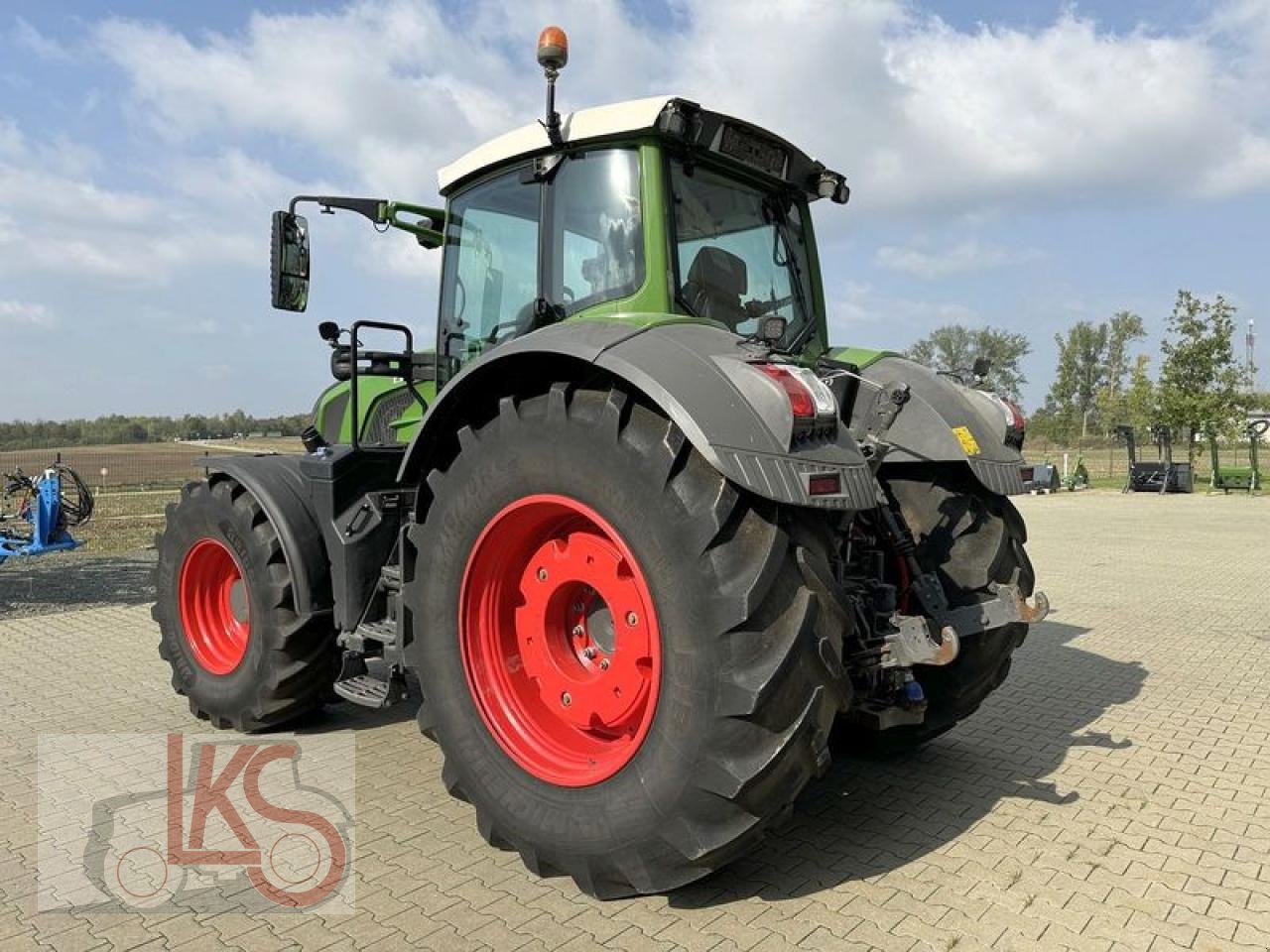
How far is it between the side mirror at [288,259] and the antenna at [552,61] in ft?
4.49

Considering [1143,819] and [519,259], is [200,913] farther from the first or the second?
[1143,819]

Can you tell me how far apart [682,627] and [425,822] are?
1.53m

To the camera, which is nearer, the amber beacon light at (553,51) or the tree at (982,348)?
the amber beacon light at (553,51)

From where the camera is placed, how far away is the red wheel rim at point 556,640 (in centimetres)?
280

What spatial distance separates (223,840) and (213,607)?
1851 mm

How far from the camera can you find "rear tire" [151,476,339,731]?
13.4 ft

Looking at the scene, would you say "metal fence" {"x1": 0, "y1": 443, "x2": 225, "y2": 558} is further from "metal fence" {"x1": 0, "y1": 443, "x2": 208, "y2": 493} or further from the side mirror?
the side mirror

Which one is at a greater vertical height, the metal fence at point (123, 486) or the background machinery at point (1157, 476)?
the background machinery at point (1157, 476)

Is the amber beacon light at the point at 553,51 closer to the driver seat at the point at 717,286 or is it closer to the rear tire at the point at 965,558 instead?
the driver seat at the point at 717,286

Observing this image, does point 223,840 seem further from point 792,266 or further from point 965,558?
point 792,266

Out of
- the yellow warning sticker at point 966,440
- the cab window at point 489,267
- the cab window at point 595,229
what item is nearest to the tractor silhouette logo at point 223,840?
the cab window at point 489,267

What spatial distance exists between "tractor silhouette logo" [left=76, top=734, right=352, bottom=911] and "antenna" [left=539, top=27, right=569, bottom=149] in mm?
2759

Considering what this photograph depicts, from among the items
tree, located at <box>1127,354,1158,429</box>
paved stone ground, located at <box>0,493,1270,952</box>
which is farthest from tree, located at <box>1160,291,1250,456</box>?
paved stone ground, located at <box>0,493,1270,952</box>

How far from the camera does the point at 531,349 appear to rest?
280 cm
